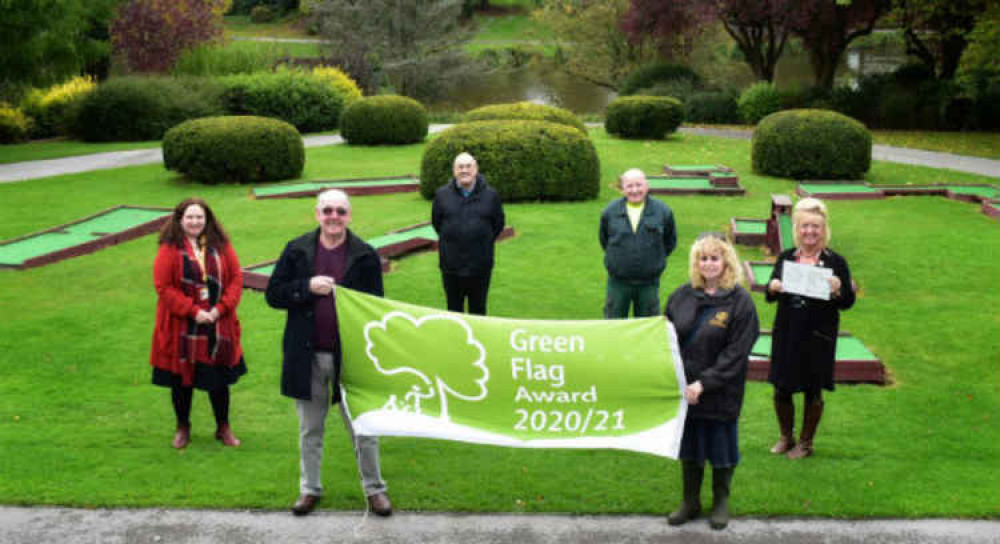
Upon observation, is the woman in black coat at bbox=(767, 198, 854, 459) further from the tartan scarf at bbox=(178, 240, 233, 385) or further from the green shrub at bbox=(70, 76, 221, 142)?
the green shrub at bbox=(70, 76, 221, 142)

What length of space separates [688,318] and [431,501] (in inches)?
79.5

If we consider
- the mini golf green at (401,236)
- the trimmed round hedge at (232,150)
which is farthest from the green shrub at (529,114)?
the mini golf green at (401,236)

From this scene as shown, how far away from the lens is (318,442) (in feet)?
19.7

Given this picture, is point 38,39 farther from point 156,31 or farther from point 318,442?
point 318,442

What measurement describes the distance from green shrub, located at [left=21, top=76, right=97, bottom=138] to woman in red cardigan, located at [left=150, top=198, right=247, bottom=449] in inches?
970

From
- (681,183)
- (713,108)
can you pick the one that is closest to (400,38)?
(713,108)

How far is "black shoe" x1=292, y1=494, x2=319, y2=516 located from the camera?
19.6 feet

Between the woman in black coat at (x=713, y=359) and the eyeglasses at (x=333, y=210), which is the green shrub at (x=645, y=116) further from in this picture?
the eyeglasses at (x=333, y=210)

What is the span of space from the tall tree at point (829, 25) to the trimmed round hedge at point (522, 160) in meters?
16.7

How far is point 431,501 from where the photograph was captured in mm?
6141

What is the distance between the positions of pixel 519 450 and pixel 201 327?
2465 mm

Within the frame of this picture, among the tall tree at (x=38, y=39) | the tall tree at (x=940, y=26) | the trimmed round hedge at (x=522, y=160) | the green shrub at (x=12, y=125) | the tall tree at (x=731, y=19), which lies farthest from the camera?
the tall tree at (x=731, y=19)

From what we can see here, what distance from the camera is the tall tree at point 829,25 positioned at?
31.0 meters

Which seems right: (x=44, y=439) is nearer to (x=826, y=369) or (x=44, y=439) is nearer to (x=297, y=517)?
(x=297, y=517)
